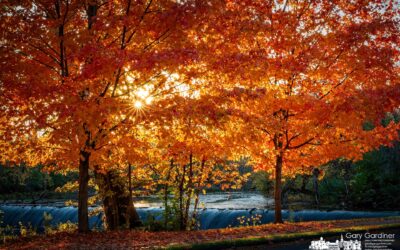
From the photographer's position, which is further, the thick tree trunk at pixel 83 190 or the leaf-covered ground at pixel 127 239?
the thick tree trunk at pixel 83 190

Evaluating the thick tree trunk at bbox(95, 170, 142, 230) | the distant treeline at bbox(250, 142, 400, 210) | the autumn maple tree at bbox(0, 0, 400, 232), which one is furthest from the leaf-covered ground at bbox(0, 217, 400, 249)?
the distant treeline at bbox(250, 142, 400, 210)

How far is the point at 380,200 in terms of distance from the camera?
2783 centimetres

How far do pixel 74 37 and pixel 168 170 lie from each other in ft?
17.7

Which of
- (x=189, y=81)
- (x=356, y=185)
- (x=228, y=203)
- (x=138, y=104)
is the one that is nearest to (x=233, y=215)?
(x=189, y=81)

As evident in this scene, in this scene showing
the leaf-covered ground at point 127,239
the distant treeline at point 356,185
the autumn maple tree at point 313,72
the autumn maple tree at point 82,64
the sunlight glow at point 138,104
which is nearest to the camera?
the autumn maple tree at point 82,64

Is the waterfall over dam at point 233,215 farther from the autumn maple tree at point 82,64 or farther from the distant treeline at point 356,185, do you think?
the autumn maple tree at point 82,64

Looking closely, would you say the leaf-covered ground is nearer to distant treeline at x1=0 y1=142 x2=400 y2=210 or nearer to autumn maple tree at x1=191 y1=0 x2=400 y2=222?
autumn maple tree at x1=191 y1=0 x2=400 y2=222

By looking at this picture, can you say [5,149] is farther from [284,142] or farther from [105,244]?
[284,142]

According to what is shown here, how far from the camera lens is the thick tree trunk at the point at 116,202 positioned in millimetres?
12250

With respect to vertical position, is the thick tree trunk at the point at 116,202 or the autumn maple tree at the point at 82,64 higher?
the autumn maple tree at the point at 82,64

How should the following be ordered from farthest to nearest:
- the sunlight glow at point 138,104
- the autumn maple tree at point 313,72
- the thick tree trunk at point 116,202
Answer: the thick tree trunk at point 116,202 → the autumn maple tree at point 313,72 → the sunlight glow at point 138,104

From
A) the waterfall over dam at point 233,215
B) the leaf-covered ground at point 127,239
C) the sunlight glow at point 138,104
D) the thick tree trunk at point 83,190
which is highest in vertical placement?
the sunlight glow at point 138,104

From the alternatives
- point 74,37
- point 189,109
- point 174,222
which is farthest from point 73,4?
point 174,222

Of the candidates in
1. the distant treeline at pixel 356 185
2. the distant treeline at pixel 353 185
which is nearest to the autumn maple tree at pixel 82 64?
the distant treeline at pixel 353 185
